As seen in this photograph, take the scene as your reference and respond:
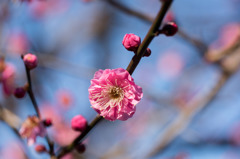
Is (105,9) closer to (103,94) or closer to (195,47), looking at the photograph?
(195,47)

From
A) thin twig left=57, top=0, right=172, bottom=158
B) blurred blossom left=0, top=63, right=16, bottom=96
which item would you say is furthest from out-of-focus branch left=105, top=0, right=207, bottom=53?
thin twig left=57, top=0, right=172, bottom=158

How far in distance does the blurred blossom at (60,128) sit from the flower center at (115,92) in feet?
8.05

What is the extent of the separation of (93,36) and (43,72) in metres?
2.03

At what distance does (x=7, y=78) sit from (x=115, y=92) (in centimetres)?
96

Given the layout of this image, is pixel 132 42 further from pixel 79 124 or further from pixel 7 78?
pixel 7 78

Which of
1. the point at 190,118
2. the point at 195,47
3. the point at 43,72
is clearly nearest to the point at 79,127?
the point at 190,118

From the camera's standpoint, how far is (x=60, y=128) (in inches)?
155

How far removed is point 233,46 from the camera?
2.42 meters

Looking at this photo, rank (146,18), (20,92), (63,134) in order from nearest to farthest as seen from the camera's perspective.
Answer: (20,92), (146,18), (63,134)

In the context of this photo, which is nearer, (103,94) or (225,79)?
(103,94)

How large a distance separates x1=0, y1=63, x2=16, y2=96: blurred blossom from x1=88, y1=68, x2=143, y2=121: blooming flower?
2.83ft

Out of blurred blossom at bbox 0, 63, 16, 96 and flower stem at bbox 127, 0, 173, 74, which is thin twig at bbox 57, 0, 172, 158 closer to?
flower stem at bbox 127, 0, 173, 74

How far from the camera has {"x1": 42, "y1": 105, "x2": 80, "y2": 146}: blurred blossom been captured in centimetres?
375

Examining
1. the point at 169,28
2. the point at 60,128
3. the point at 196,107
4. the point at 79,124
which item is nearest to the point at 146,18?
the point at 196,107
